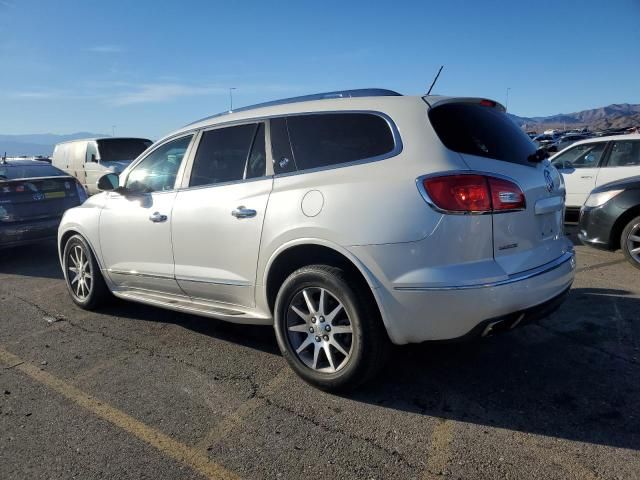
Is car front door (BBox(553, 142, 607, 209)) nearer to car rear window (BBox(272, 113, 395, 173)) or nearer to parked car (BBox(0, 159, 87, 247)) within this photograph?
car rear window (BBox(272, 113, 395, 173))

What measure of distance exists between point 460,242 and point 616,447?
1260mm

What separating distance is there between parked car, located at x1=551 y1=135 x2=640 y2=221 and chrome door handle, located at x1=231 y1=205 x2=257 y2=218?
23.5 feet

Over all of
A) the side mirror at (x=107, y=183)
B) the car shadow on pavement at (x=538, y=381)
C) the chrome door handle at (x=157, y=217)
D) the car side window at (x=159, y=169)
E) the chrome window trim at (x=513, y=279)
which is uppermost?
the car side window at (x=159, y=169)

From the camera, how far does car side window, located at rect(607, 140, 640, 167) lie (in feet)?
27.2

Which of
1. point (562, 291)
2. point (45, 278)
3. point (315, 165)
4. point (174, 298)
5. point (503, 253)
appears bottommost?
point (45, 278)

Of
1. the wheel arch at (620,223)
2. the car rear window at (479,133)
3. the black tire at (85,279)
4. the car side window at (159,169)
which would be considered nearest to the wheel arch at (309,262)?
the car rear window at (479,133)

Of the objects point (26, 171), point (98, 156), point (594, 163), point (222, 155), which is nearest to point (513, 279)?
point (222, 155)

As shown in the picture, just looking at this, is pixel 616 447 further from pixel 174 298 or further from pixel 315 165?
pixel 174 298

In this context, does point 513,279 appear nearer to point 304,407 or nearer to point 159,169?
point 304,407

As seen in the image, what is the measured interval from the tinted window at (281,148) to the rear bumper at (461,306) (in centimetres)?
108

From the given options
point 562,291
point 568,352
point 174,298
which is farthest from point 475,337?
point 174,298

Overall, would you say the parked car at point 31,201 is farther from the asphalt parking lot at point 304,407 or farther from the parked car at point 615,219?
the parked car at point 615,219

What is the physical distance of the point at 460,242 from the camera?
2.71 meters

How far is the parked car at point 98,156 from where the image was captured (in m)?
14.1
